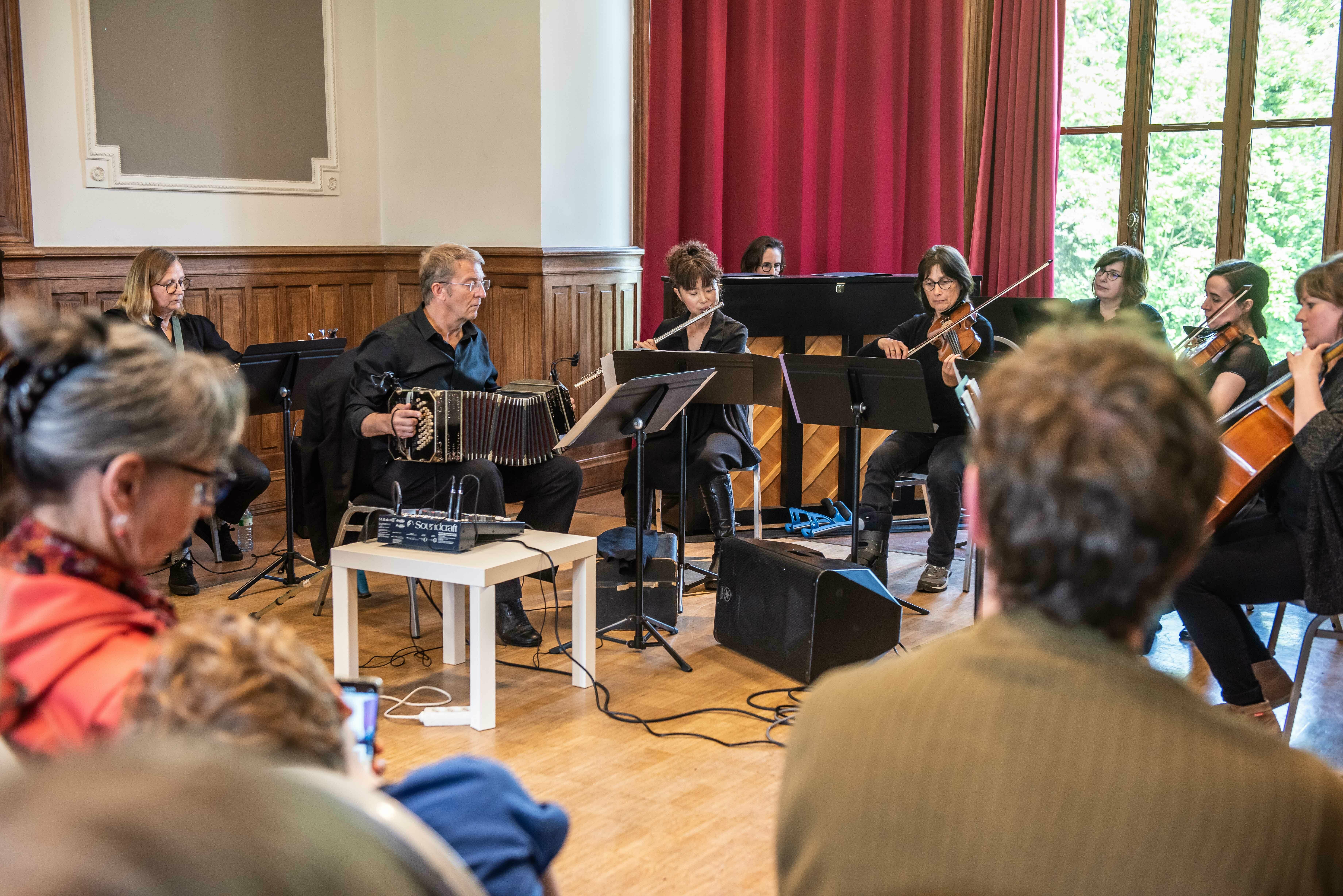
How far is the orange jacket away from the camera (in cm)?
104

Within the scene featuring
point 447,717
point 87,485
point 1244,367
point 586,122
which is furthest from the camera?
point 586,122

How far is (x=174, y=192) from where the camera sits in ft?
15.4

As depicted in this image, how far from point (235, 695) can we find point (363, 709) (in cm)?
70

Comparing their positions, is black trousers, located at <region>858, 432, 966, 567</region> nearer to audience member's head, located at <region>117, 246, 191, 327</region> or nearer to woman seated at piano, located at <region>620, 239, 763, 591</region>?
woman seated at piano, located at <region>620, 239, 763, 591</region>

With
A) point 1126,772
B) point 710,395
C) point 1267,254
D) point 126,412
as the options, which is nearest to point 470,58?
point 710,395

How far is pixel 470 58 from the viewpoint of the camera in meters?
5.22

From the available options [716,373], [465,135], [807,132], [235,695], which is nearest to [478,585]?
[716,373]

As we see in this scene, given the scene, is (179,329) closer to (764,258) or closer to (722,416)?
(722,416)

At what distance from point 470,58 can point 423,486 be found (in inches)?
95.5

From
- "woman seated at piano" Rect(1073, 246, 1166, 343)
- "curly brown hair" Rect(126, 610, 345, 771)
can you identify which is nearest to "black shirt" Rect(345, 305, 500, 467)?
"woman seated at piano" Rect(1073, 246, 1166, 343)

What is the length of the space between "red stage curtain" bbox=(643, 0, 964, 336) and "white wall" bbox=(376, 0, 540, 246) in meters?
0.86

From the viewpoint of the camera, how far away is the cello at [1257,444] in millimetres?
2734

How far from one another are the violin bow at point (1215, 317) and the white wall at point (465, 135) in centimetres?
266

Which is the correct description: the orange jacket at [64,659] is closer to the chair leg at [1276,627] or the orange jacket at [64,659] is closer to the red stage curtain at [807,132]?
the chair leg at [1276,627]
